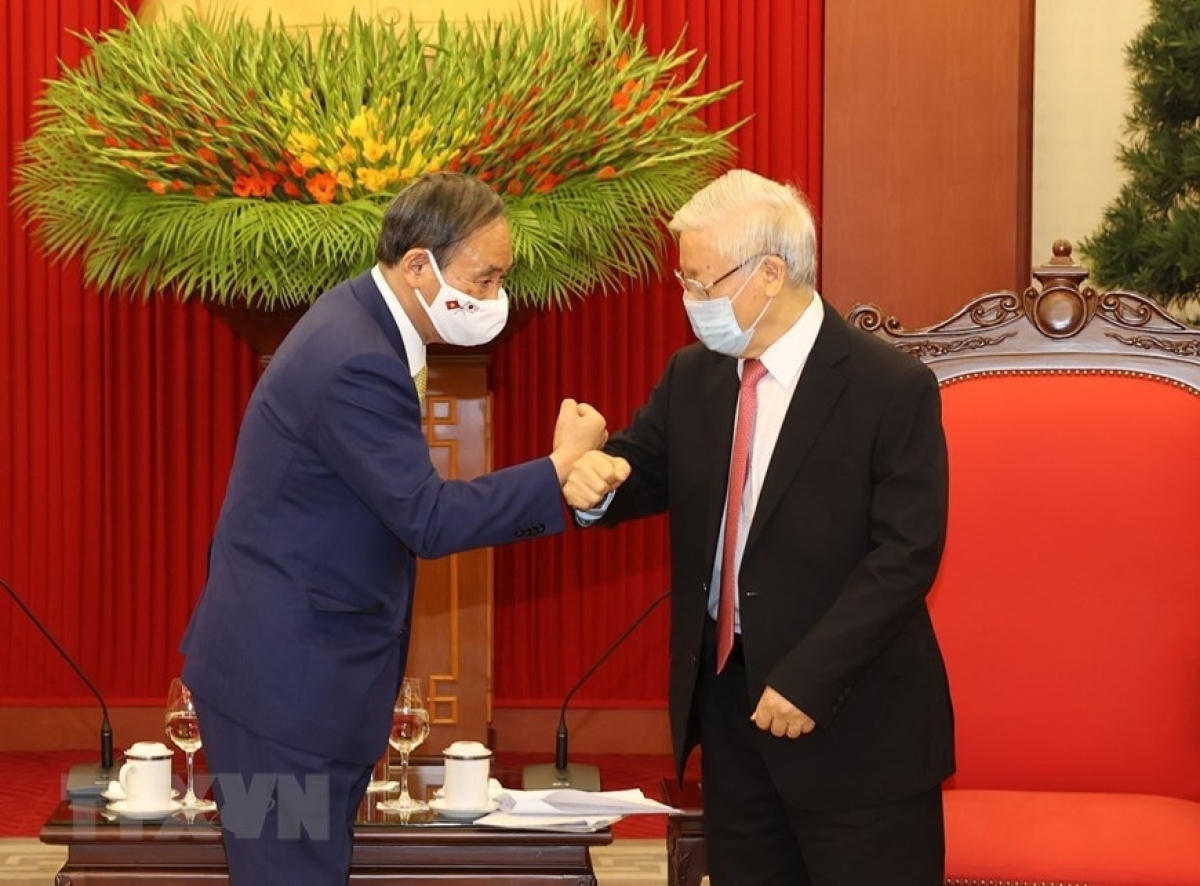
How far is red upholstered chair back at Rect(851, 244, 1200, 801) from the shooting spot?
9.18ft

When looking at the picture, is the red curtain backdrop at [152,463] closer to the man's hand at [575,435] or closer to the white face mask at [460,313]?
the man's hand at [575,435]

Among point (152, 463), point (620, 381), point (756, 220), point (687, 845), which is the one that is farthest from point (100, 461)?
point (756, 220)

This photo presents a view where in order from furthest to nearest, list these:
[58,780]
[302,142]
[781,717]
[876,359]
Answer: [58,780] < [302,142] < [876,359] < [781,717]

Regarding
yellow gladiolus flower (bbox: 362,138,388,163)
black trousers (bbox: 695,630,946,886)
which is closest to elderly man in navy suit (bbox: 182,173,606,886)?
black trousers (bbox: 695,630,946,886)

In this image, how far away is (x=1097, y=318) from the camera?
9.48ft

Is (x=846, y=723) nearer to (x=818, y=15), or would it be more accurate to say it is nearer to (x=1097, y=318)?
(x=1097, y=318)

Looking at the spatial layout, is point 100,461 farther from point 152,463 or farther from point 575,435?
point 575,435

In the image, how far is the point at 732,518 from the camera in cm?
225

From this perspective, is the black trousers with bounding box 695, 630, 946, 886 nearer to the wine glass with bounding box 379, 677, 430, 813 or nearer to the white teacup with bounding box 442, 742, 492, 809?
the white teacup with bounding box 442, 742, 492, 809

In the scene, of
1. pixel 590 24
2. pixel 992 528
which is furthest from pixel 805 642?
pixel 590 24

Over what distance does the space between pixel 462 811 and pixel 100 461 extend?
2.41m

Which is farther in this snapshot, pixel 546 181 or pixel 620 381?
pixel 620 381

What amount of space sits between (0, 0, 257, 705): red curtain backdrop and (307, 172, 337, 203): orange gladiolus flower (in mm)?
1809

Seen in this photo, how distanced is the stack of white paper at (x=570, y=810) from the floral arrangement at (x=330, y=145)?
953 millimetres
